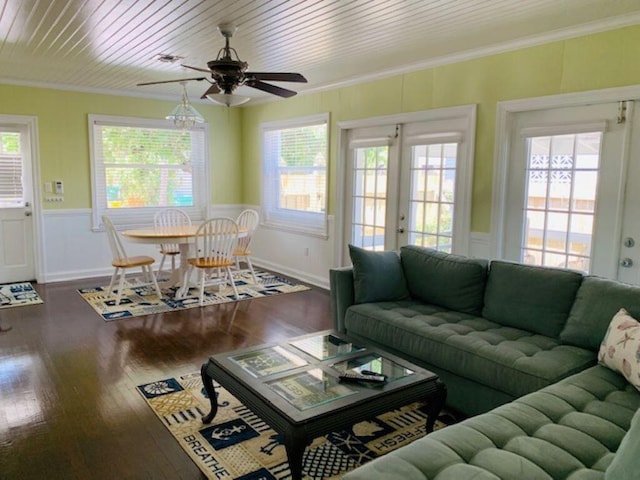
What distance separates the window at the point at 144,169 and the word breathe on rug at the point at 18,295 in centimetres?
114

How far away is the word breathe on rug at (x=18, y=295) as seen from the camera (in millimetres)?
5129

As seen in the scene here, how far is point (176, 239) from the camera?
17.1 ft

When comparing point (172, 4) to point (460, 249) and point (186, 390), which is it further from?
point (460, 249)

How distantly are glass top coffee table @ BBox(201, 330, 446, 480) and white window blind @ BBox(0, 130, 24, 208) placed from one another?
15.4 feet

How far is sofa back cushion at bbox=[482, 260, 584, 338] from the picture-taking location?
285 cm

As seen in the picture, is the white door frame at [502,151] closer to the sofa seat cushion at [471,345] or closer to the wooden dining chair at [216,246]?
the sofa seat cushion at [471,345]

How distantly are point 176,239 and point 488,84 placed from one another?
11.2ft

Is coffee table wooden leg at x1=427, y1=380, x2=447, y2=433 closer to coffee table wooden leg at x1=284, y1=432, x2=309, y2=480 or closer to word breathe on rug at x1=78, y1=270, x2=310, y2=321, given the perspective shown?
coffee table wooden leg at x1=284, y1=432, x2=309, y2=480

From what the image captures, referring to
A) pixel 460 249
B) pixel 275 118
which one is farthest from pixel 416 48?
pixel 275 118

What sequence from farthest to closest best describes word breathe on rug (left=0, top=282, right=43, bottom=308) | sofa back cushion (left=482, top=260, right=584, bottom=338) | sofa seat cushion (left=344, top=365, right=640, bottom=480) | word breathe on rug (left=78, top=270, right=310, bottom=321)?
1. word breathe on rug (left=0, top=282, right=43, bottom=308)
2. word breathe on rug (left=78, top=270, right=310, bottom=321)
3. sofa back cushion (left=482, top=260, right=584, bottom=338)
4. sofa seat cushion (left=344, top=365, right=640, bottom=480)

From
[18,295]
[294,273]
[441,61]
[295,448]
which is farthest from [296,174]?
[295,448]

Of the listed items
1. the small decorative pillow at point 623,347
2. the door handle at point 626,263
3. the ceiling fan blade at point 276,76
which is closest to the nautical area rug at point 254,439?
the small decorative pillow at point 623,347

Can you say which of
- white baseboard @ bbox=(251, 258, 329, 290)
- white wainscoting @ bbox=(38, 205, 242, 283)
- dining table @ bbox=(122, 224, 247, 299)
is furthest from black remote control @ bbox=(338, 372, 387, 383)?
white wainscoting @ bbox=(38, 205, 242, 283)

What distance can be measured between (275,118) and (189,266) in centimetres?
245
